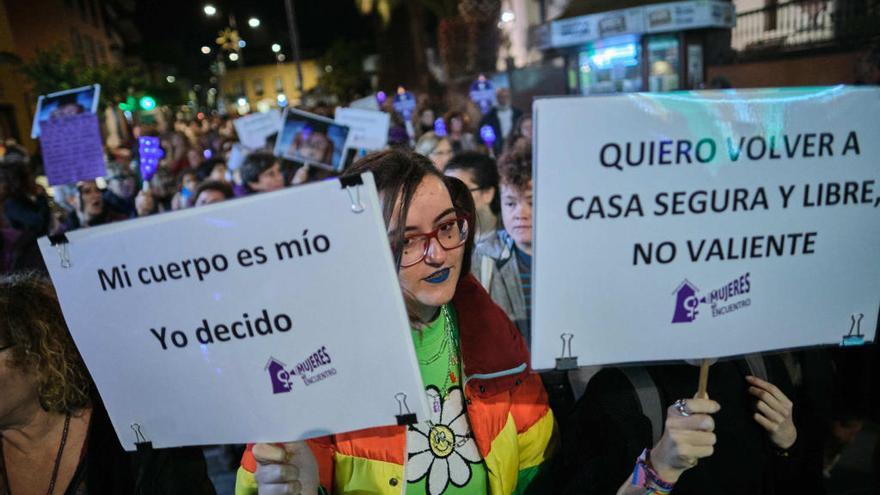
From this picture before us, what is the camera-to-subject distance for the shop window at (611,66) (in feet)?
51.1

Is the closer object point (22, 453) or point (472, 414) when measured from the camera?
point (472, 414)

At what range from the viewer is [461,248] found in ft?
5.73

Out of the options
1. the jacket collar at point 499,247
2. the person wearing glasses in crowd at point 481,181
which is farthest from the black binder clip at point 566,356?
the person wearing glasses in crowd at point 481,181

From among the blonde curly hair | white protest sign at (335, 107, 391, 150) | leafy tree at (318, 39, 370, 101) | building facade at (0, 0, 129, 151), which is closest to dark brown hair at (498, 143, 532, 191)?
the blonde curly hair

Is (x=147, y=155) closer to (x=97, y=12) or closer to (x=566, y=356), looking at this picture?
(x=566, y=356)

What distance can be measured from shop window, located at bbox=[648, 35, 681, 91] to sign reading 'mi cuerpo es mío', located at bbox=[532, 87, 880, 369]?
49.3 feet

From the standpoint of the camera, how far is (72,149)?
522 centimetres

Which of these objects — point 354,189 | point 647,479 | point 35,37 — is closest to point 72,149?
point 354,189

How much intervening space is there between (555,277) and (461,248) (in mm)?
520

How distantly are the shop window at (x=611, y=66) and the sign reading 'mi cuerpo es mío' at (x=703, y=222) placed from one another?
15068 mm

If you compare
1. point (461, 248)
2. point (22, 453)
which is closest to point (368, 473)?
point (461, 248)

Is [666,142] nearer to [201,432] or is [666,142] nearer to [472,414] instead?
[472,414]

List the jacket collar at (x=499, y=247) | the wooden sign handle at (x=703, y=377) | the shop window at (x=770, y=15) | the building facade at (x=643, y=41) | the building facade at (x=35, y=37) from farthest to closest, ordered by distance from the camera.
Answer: the building facade at (x=35, y=37)
the building facade at (x=643, y=41)
the shop window at (x=770, y=15)
the jacket collar at (x=499, y=247)
the wooden sign handle at (x=703, y=377)

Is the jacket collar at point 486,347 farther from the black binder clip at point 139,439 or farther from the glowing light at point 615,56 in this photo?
the glowing light at point 615,56
